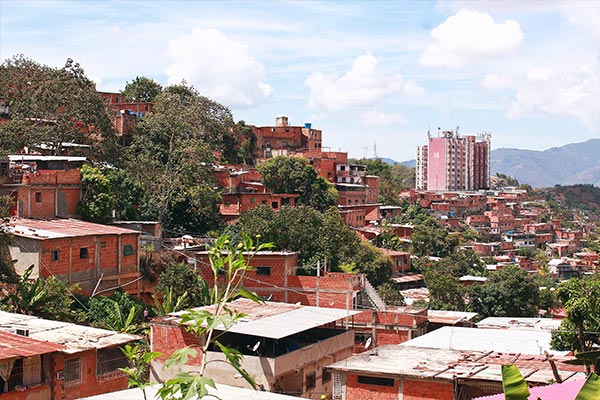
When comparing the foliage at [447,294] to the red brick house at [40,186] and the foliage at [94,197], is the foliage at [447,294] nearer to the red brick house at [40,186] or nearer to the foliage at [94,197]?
the foliage at [94,197]

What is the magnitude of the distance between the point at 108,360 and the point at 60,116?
17.4 m

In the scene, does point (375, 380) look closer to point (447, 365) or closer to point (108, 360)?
point (447, 365)

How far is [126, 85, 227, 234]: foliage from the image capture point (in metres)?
31.2

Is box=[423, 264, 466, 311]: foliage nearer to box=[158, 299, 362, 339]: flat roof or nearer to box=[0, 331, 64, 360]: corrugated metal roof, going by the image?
box=[158, 299, 362, 339]: flat roof

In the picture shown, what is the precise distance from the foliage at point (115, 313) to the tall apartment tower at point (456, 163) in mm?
99339

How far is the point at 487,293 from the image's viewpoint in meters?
33.5

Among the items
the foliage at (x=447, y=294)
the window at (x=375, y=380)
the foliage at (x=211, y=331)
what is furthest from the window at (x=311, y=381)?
the foliage at (x=447, y=294)

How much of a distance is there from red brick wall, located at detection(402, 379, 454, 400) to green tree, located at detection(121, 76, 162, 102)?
1490 inches

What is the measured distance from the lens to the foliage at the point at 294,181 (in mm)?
40344

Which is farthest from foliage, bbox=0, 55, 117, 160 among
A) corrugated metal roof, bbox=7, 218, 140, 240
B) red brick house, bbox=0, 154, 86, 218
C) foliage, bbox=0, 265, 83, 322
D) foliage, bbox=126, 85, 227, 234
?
foliage, bbox=0, 265, 83, 322

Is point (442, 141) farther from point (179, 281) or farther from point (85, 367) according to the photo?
point (85, 367)

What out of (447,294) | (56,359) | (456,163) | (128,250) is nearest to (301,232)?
(128,250)

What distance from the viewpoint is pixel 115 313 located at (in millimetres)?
21062

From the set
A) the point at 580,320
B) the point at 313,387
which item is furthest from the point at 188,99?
the point at 580,320
